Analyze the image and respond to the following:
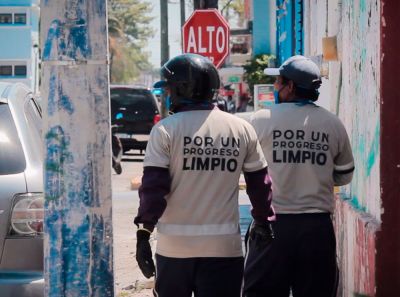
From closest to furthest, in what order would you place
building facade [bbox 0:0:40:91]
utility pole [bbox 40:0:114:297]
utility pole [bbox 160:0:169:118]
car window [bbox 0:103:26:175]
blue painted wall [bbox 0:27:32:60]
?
1. utility pole [bbox 40:0:114:297]
2. car window [bbox 0:103:26:175]
3. utility pole [bbox 160:0:169:118]
4. building facade [bbox 0:0:40:91]
5. blue painted wall [bbox 0:27:32:60]

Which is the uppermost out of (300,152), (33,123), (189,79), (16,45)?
(16,45)

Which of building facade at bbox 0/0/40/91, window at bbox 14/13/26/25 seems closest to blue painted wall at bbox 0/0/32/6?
building facade at bbox 0/0/40/91

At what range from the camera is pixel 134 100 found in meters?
23.2

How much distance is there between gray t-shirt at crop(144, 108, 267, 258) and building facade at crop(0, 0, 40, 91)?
149ft

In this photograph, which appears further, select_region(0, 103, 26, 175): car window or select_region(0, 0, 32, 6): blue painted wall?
select_region(0, 0, 32, 6): blue painted wall

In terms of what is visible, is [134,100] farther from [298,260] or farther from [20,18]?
[20,18]

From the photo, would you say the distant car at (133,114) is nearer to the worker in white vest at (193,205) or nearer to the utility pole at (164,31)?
the utility pole at (164,31)

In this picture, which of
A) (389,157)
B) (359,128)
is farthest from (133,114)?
(389,157)

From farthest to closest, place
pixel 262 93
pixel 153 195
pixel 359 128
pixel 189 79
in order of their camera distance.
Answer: pixel 262 93, pixel 359 128, pixel 189 79, pixel 153 195

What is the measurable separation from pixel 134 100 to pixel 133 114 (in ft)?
1.87

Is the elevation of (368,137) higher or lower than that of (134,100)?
higher

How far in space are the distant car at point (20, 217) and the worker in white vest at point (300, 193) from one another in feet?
4.12

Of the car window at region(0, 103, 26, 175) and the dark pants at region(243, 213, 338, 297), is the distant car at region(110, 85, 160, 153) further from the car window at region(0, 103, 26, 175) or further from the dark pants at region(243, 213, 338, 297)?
the dark pants at region(243, 213, 338, 297)

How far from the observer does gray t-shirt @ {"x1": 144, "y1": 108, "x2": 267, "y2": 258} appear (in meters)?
4.33
